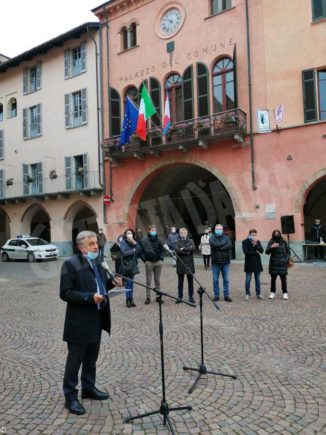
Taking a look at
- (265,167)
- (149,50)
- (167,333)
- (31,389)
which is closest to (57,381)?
(31,389)

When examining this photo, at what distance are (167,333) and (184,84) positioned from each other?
52.5ft

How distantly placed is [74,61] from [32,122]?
5.52 metres

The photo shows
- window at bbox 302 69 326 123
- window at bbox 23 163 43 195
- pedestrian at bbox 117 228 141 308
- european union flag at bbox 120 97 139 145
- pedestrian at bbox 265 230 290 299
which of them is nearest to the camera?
pedestrian at bbox 117 228 141 308

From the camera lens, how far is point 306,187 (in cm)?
1650

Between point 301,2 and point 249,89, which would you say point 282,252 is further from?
point 301,2

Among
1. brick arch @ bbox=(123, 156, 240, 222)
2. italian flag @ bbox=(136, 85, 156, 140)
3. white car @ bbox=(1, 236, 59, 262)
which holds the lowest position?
white car @ bbox=(1, 236, 59, 262)

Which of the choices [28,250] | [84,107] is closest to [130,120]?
[84,107]

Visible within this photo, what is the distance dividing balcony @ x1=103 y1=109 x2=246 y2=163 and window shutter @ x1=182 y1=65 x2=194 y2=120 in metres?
0.76

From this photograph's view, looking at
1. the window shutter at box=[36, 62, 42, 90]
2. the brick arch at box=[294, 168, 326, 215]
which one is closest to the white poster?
the brick arch at box=[294, 168, 326, 215]

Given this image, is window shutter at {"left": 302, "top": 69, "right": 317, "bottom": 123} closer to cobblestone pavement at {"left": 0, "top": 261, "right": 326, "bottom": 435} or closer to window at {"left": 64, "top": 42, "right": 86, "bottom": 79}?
cobblestone pavement at {"left": 0, "top": 261, "right": 326, "bottom": 435}

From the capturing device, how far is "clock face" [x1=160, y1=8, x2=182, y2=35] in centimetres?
2011

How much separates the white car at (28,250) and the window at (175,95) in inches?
419

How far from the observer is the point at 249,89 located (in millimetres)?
17781

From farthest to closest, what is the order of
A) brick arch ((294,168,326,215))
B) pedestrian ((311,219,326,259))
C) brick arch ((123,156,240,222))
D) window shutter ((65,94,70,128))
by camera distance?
window shutter ((65,94,70,128)), brick arch ((123,156,240,222)), pedestrian ((311,219,326,259)), brick arch ((294,168,326,215))
